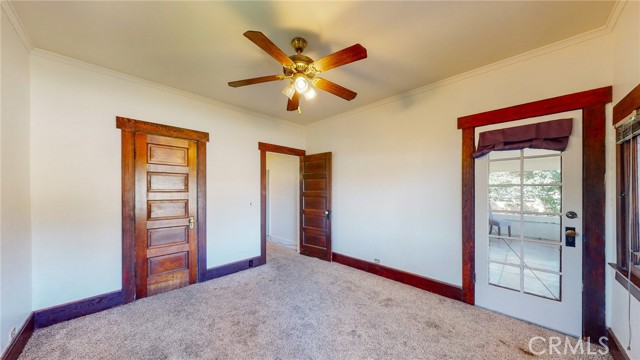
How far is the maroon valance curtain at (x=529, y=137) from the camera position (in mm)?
2131

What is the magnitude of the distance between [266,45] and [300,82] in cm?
44

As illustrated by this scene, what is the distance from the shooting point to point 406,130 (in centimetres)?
327

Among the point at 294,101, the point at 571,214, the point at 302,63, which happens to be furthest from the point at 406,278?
the point at 302,63

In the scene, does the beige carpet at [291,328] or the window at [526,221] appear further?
the window at [526,221]

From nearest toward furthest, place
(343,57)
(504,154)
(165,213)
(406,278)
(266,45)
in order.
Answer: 1. (266,45)
2. (343,57)
3. (504,154)
4. (165,213)
5. (406,278)

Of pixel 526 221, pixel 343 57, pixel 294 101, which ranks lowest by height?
pixel 526 221

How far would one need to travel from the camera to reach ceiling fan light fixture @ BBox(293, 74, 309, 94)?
6.54 feet

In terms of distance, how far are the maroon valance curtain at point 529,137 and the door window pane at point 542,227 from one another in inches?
26.7

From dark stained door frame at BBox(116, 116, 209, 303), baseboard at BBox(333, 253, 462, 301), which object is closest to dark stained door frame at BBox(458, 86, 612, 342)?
baseboard at BBox(333, 253, 462, 301)

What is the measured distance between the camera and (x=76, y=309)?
2.41 metres

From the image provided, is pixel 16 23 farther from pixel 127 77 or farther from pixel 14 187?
pixel 14 187

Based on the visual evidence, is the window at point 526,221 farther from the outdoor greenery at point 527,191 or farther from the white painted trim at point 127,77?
the white painted trim at point 127,77

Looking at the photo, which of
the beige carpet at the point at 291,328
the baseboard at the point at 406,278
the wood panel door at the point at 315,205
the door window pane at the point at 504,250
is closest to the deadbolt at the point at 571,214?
the door window pane at the point at 504,250

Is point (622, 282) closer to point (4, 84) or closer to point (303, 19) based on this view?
point (303, 19)
